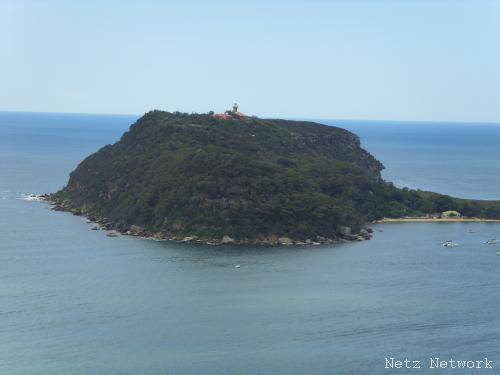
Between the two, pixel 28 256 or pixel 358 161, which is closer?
pixel 28 256

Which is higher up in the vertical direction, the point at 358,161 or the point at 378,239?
the point at 358,161

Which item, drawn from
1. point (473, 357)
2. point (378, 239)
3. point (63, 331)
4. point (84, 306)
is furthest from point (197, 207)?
point (473, 357)

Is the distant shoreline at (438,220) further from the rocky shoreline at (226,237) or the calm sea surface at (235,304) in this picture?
the calm sea surface at (235,304)

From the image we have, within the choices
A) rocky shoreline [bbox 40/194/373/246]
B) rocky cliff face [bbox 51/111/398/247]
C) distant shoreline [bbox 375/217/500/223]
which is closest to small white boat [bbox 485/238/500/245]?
rocky shoreline [bbox 40/194/373/246]

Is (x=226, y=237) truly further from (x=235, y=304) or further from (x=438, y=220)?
(x=438, y=220)

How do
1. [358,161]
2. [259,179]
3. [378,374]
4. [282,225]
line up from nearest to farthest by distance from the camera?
[378,374], [282,225], [259,179], [358,161]

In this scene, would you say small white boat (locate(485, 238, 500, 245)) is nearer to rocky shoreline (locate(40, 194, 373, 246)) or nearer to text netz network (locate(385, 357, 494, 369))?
rocky shoreline (locate(40, 194, 373, 246))


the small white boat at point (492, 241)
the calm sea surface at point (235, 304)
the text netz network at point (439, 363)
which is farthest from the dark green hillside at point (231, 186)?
the text netz network at point (439, 363)

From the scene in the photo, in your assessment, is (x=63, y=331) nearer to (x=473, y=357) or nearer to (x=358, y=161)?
(x=473, y=357)

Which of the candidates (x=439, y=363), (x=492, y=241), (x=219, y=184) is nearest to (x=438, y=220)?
(x=492, y=241)
